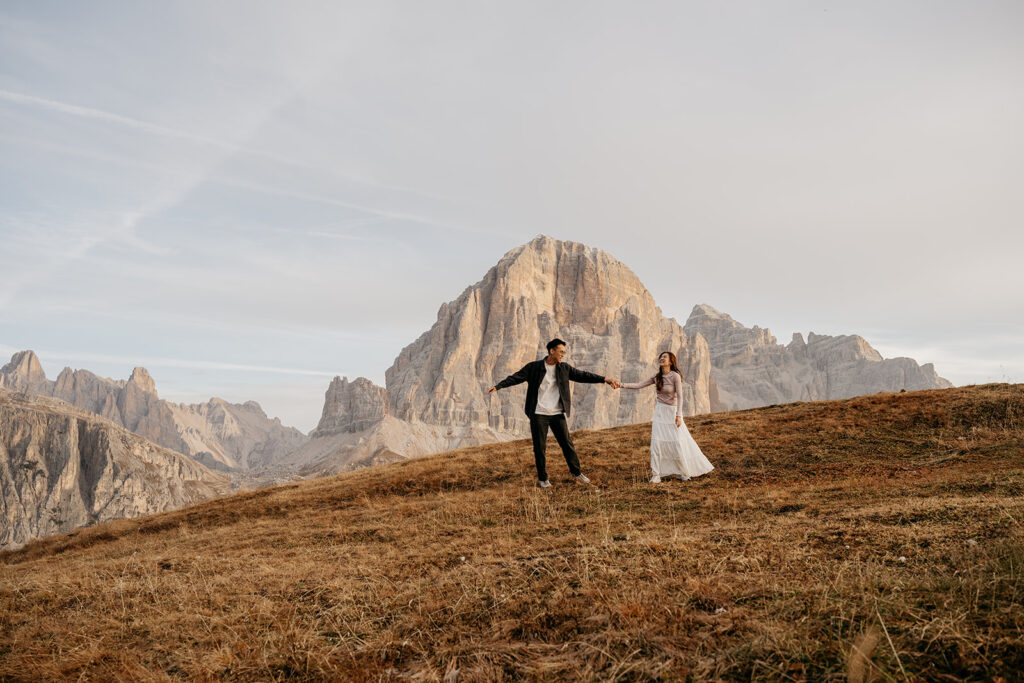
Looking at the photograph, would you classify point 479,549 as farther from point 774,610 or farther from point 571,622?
point 774,610

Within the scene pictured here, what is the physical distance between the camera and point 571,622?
444 centimetres

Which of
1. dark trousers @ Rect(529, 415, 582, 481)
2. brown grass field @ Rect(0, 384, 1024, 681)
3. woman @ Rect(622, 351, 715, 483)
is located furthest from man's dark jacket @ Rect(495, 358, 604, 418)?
brown grass field @ Rect(0, 384, 1024, 681)

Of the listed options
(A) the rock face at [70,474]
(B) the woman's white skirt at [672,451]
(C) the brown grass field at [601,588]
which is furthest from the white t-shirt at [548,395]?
(A) the rock face at [70,474]

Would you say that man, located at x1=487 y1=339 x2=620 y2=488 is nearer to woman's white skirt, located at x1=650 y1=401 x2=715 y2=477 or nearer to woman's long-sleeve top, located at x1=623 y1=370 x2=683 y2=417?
woman's long-sleeve top, located at x1=623 y1=370 x2=683 y2=417

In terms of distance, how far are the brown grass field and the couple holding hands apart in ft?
1.92

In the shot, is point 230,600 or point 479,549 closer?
point 230,600

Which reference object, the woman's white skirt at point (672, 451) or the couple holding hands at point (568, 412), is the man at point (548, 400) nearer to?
the couple holding hands at point (568, 412)

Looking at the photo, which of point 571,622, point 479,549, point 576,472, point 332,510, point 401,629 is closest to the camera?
point 571,622

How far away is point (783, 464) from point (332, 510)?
40.5ft

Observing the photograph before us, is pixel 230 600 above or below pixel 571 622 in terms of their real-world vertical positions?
below

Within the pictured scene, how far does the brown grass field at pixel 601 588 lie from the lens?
353 centimetres

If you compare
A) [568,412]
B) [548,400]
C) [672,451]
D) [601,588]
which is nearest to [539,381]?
[548,400]

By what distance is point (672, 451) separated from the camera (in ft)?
42.4

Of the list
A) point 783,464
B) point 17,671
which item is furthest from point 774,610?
point 783,464
